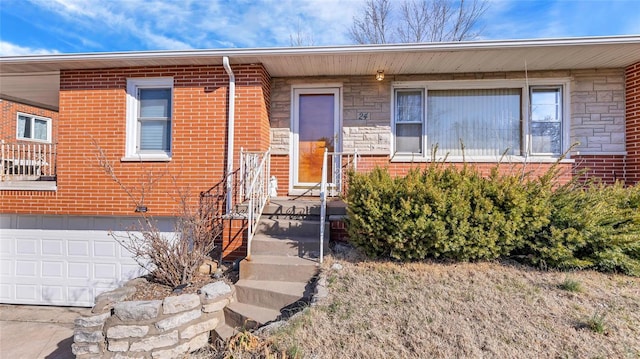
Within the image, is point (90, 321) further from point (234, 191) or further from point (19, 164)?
point (19, 164)

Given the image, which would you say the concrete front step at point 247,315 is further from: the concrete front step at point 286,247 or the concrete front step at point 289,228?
the concrete front step at point 289,228

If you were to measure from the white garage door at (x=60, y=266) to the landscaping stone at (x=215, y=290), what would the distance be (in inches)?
123

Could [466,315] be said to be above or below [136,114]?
below

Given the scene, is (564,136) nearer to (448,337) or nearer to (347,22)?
(448,337)

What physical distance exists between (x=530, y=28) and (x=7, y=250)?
1365cm

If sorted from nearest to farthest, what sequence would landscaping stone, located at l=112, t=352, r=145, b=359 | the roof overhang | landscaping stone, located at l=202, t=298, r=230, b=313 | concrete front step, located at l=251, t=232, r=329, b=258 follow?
1. landscaping stone, located at l=112, t=352, r=145, b=359
2. landscaping stone, located at l=202, t=298, r=230, b=313
3. concrete front step, located at l=251, t=232, r=329, b=258
4. the roof overhang

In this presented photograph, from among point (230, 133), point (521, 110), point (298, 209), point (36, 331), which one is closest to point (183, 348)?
point (298, 209)

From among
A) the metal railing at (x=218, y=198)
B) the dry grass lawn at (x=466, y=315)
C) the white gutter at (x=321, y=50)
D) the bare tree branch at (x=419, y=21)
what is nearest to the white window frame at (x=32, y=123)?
the white gutter at (x=321, y=50)

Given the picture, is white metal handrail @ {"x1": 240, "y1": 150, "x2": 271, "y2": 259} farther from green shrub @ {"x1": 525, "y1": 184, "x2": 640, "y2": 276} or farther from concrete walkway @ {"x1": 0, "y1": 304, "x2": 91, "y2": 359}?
green shrub @ {"x1": 525, "y1": 184, "x2": 640, "y2": 276}

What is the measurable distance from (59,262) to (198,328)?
458cm

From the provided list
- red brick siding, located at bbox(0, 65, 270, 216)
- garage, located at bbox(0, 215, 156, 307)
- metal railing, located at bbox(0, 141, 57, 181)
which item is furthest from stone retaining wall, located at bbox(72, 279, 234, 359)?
metal railing, located at bbox(0, 141, 57, 181)

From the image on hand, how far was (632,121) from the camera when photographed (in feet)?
17.6

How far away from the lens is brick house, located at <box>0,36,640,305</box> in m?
5.24

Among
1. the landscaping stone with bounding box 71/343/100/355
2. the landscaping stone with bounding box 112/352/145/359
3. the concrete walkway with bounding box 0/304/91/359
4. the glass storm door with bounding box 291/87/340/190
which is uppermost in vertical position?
the glass storm door with bounding box 291/87/340/190
